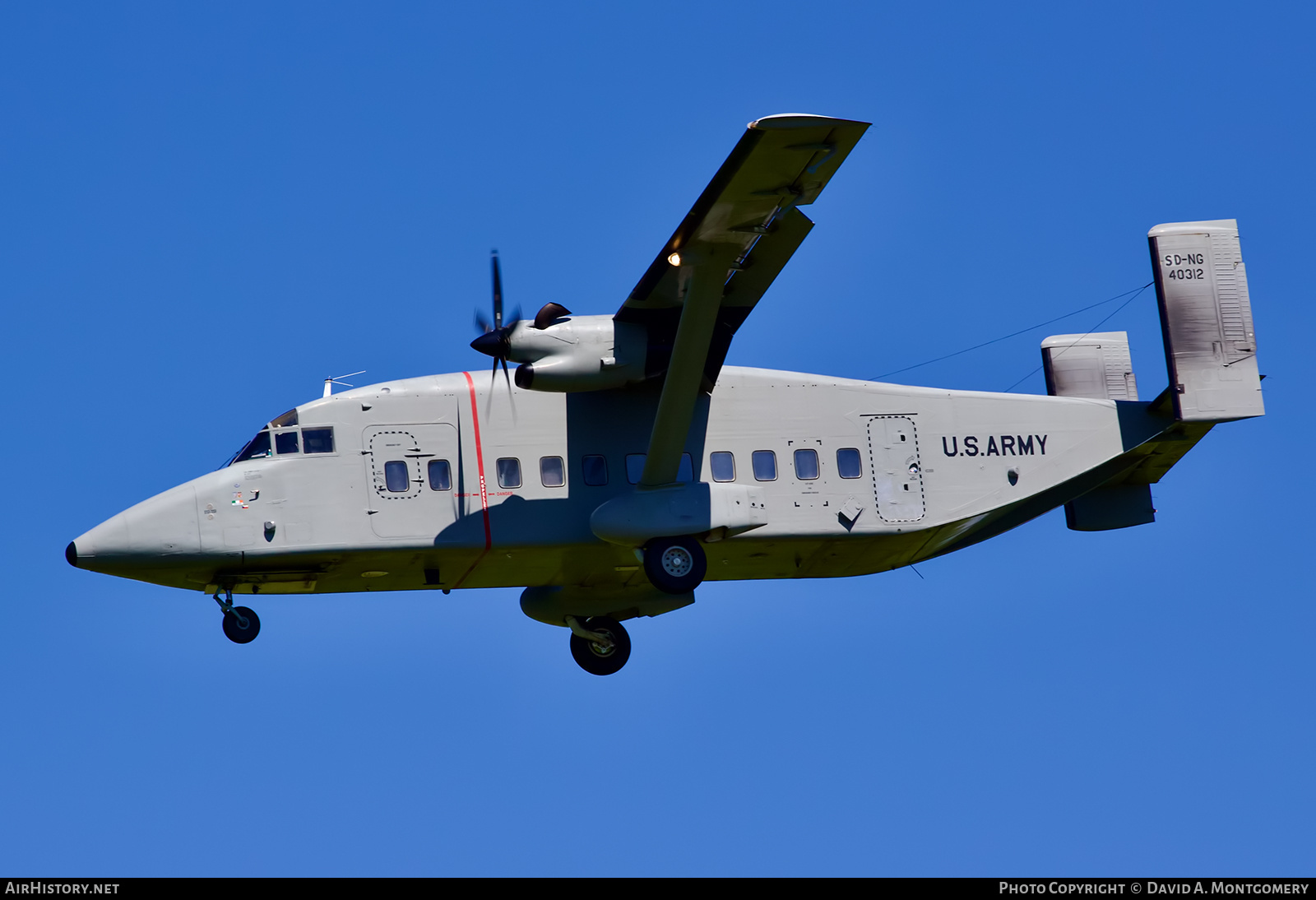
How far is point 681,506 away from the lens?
19484mm

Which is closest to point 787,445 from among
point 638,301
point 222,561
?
point 638,301

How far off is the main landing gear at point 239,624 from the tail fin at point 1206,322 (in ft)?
37.5

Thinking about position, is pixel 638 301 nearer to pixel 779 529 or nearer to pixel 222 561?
pixel 779 529

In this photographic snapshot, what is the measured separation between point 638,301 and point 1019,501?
5606 millimetres

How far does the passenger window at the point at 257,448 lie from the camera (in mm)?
19750

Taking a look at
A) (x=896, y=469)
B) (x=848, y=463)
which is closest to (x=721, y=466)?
(x=848, y=463)

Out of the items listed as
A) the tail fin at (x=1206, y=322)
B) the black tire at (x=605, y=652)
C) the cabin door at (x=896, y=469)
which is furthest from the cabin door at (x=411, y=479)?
A: the tail fin at (x=1206, y=322)

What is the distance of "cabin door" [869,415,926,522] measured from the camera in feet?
67.8

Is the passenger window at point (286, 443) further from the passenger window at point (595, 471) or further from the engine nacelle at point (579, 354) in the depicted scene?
the passenger window at point (595, 471)

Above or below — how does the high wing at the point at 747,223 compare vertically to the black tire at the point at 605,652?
above

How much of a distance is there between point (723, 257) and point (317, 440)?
5140 millimetres

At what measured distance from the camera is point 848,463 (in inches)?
812
